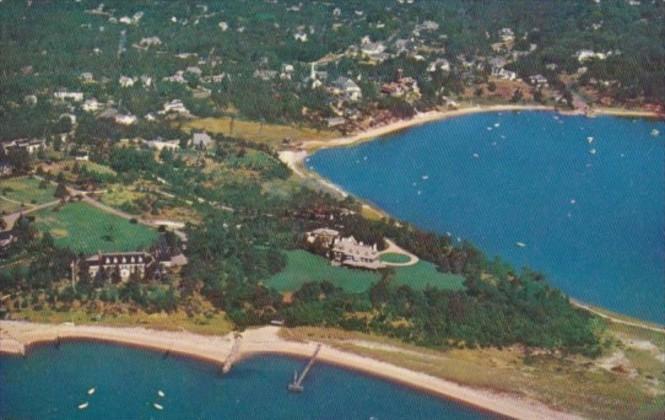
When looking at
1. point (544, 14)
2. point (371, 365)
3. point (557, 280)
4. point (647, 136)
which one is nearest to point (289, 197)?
point (557, 280)

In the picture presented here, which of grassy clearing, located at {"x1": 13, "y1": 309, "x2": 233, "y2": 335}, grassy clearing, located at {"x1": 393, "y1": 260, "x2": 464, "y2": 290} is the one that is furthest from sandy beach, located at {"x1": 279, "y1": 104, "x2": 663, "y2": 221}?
grassy clearing, located at {"x1": 13, "y1": 309, "x2": 233, "y2": 335}

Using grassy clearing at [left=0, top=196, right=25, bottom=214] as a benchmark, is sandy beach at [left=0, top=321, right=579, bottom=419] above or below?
below

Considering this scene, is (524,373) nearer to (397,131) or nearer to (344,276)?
(344,276)

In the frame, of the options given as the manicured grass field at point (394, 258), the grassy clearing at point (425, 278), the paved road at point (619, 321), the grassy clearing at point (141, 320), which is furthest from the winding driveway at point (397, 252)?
the grassy clearing at point (141, 320)

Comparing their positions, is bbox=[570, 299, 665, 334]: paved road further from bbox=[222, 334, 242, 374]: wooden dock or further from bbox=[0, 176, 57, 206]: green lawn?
bbox=[0, 176, 57, 206]: green lawn

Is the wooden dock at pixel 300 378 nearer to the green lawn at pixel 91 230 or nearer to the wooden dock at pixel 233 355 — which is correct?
the wooden dock at pixel 233 355

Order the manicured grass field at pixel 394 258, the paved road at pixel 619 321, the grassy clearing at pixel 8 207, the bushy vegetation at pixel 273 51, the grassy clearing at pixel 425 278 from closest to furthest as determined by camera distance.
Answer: the paved road at pixel 619 321 → the grassy clearing at pixel 425 278 → the manicured grass field at pixel 394 258 → the grassy clearing at pixel 8 207 → the bushy vegetation at pixel 273 51

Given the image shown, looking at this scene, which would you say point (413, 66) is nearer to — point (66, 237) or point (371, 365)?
point (66, 237)
